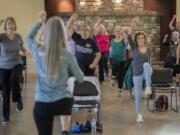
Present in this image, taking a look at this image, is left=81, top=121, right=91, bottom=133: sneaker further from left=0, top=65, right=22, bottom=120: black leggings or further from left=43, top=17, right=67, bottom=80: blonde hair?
left=43, top=17, right=67, bottom=80: blonde hair

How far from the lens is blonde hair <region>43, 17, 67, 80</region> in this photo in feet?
11.6

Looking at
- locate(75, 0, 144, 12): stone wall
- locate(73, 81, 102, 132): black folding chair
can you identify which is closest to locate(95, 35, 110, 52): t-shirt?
locate(75, 0, 144, 12): stone wall

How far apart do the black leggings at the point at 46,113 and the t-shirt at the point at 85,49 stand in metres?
3.35

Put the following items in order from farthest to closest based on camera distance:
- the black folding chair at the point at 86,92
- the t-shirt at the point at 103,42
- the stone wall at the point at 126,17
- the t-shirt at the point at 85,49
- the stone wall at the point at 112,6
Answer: the stone wall at the point at 112,6 < the stone wall at the point at 126,17 < the t-shirt at the point at 103,42 < the t-shirt at the point at 85,49 < the black folding chair at the point at 86,92

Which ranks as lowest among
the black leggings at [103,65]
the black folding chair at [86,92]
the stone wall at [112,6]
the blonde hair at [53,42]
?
the black leggings at [103,65]

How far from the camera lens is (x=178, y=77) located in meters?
10.9

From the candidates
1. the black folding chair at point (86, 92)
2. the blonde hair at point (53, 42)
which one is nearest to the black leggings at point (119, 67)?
the black folding chair at point (86, 92)

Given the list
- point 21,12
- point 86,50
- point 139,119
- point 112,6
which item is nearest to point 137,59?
point 86,50

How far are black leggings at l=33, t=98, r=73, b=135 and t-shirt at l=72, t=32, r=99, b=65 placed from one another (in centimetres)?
335

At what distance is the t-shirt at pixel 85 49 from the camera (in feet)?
22.6

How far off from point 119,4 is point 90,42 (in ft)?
30.6

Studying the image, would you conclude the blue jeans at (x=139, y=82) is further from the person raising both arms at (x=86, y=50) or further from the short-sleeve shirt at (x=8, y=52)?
the short-sleeve shirt at (x=8, y=52)

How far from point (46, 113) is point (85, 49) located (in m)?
3.47

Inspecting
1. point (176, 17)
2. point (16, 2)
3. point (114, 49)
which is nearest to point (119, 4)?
point (176, 17)
